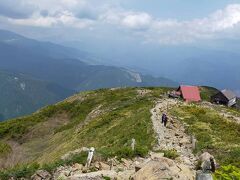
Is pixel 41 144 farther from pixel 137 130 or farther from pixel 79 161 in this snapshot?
pixel 79 161

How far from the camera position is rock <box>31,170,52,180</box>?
76.5 feet

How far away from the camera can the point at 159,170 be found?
18328 mm

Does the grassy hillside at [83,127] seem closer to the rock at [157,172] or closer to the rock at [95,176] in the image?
the rock at [95,176]

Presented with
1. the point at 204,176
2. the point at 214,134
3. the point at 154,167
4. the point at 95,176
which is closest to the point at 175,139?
the point at 214,134

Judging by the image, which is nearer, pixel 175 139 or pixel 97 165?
pixel 97 165

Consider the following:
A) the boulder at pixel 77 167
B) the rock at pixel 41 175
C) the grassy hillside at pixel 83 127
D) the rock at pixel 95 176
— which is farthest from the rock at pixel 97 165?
the rock at pixel 41 175

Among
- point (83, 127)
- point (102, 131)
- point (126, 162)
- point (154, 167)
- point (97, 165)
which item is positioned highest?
point (154, 167)

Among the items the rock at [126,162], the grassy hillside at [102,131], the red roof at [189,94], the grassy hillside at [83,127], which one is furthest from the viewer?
the red roof at [189,94]

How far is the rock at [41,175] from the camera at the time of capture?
23320 mm

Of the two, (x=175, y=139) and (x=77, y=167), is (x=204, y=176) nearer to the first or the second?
(x=77, y=167)

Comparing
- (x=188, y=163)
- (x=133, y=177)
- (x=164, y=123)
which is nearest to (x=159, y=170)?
(x=133, y=177)

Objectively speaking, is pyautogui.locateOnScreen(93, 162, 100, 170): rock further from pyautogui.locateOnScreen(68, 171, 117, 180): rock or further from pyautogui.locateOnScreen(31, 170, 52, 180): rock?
pyautogui.locateOnScreen(31, 170, 52, 180): rock

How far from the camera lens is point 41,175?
925 inches

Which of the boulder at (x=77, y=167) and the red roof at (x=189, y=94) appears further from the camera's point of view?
the red roof at (x=189, y=94)
